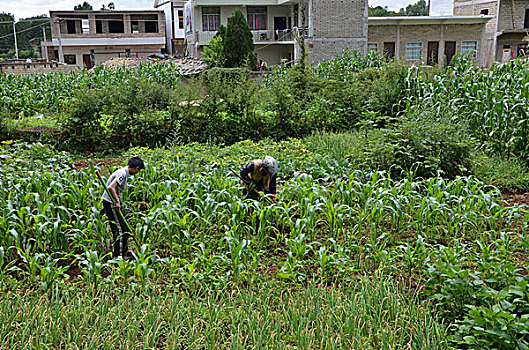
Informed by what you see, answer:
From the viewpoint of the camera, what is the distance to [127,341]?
378 cm

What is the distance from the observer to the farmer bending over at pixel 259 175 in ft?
21.4

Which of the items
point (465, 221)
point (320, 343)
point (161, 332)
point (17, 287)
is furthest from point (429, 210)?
point (17, 287)

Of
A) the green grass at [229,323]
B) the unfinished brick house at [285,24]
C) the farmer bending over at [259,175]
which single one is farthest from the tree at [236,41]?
the green grass at [229,323]

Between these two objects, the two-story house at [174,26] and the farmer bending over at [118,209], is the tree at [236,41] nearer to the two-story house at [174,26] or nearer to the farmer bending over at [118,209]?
the two-story house at [174,26]

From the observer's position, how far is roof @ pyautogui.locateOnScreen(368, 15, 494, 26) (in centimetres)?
3334

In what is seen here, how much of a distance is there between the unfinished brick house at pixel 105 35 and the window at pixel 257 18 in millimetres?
13000

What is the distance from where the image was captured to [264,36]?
121 feet

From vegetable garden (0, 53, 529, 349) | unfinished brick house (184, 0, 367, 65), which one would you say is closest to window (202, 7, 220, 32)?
unfinished brick house (184, 0, 367, 65)

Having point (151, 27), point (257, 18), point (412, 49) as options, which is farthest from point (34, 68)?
point (412, 49)

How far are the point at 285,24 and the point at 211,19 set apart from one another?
5.37 m

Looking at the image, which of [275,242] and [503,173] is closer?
[275,242]

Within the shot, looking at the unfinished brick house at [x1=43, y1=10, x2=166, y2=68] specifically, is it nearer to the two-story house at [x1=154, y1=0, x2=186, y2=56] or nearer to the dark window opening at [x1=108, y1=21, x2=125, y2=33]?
the dark window opening at [x1=108, y1=21, x2=125, y2=33]

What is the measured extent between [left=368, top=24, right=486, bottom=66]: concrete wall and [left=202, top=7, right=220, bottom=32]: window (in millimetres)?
10890

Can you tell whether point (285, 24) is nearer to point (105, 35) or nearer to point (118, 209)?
point (105, 35)
